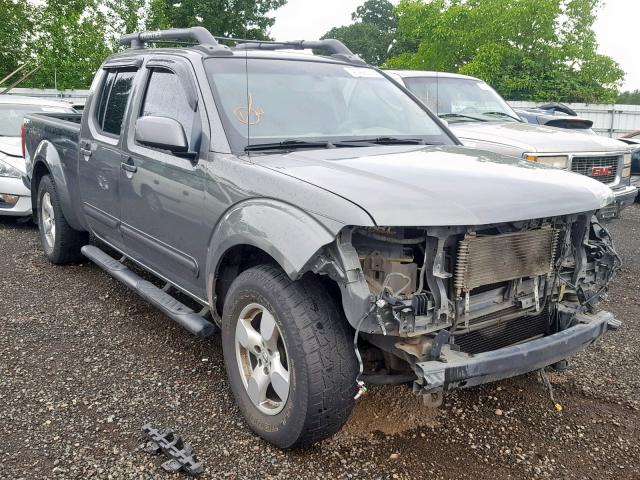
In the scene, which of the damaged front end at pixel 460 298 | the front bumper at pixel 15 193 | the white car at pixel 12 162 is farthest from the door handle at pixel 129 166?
the front bumper at pixel 15 193

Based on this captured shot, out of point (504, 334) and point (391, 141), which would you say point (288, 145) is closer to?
point (391, 141)

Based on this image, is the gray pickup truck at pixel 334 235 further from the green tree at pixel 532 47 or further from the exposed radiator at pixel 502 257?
the green tree at pixel 532 47

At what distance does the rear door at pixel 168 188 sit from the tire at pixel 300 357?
60 centimetres

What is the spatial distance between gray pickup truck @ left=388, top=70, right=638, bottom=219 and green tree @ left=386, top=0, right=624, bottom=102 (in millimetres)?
17231

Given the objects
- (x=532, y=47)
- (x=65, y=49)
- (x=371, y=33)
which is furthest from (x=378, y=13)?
(x=65, y=49)

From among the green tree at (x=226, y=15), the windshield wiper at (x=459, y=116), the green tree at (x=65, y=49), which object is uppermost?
the green tree at (x=226, y=15)

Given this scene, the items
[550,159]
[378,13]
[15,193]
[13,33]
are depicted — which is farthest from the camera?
[378,13]

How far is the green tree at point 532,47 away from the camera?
79.3 feet

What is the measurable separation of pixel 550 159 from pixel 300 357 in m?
4.53

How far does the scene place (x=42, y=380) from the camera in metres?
3.68

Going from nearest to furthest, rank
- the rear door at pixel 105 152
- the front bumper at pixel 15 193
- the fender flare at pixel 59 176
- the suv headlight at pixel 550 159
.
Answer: the rear door at pixel 105 152, the fender flare at pixel 59 176, the suv headlight at pixel 550 159, the front bumper at pixel 15 193

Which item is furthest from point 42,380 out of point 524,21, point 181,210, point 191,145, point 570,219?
point 524,21

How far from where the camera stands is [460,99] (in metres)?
7.75

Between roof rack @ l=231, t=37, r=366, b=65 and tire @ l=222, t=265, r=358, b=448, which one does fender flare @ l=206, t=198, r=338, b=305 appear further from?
roof rack @ l=231, t=37, r=366, b=65
